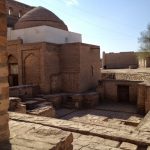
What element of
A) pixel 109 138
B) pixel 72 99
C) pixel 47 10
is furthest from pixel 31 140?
pixel 47 10

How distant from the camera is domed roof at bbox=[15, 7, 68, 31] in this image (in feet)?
61.8

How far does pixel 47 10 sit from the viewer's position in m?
20.2

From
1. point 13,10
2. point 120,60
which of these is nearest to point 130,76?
point 120,60

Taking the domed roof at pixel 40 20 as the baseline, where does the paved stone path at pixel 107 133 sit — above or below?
below

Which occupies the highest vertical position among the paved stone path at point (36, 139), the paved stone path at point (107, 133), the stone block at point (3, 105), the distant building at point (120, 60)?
the distant building at point (120, 60)

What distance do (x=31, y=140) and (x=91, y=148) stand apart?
1817 millimetres

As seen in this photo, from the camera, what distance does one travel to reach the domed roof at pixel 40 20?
18828mm

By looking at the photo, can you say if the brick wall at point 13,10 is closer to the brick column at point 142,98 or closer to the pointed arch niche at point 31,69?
the pointed arch niche at point 31,69

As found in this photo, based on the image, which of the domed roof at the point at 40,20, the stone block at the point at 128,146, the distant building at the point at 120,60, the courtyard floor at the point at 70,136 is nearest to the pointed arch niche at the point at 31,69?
the domed roof at the point at 40,20

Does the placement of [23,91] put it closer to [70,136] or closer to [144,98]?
[144,98]

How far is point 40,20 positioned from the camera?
1888 centimetres

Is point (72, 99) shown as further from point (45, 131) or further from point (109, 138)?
point (45, 131)

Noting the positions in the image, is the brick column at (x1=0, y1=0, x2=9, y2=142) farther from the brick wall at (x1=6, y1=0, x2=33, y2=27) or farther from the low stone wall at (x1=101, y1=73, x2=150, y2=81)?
the brick wall at (x1=6, y1=0, x2=33, y2=27)

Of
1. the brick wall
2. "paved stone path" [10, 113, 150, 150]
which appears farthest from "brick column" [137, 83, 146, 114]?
the brick wall
